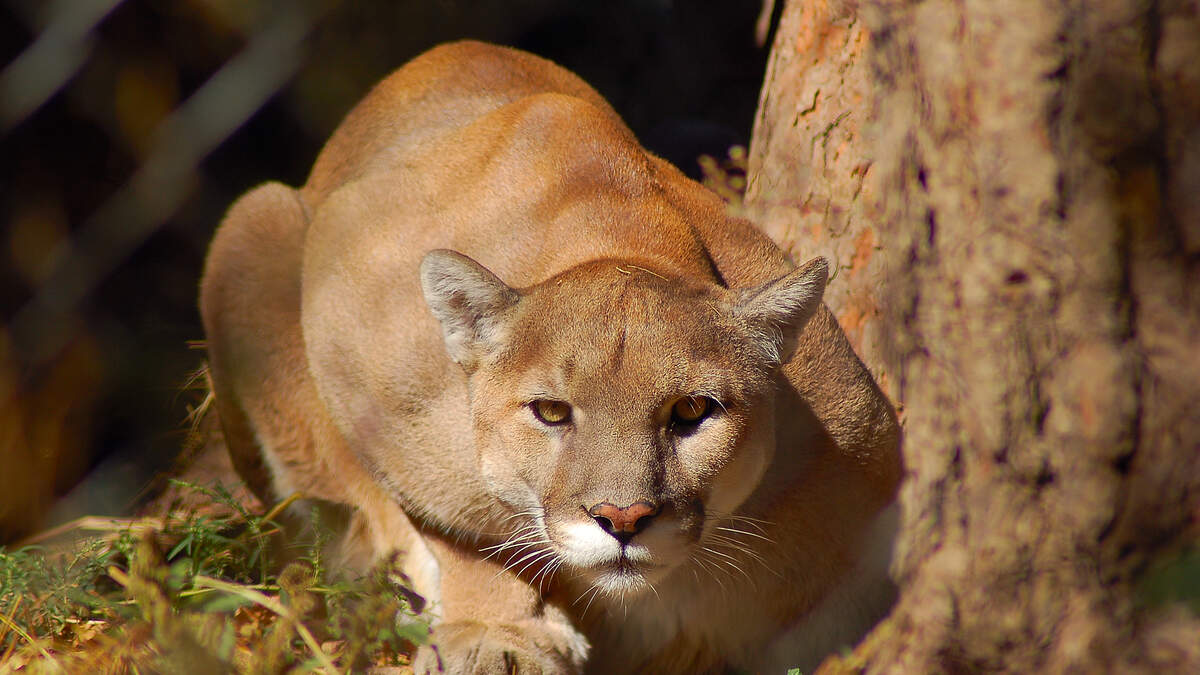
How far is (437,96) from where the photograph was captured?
3455mm

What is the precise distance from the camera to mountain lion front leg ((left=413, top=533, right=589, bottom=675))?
8.70ft

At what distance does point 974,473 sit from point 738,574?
710mm

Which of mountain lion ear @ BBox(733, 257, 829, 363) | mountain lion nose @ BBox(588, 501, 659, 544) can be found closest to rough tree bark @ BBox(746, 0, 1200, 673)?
mountain lion ear @ BBox(733, 257, 829, 363)

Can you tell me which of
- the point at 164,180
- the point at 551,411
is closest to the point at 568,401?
the point at 551,411

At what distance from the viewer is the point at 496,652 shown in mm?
2650

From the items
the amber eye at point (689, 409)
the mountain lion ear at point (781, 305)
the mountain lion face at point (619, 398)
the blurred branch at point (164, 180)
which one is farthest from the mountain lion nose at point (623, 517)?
the blurred branch at point (164, 180)

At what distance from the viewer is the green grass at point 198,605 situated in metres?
2.28

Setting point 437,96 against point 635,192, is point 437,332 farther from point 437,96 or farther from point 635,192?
point 437,96

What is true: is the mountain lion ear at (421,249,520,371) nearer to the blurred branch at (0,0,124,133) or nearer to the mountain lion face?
the mountain lion face

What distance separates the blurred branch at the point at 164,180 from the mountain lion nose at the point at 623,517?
1004 millimetres

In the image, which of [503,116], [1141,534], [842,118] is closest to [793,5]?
[842,118]

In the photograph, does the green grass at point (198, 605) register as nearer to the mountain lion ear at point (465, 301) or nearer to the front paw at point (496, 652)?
the front paw at point (496, 652)

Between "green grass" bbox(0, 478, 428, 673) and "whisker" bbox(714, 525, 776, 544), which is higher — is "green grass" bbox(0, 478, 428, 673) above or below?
below

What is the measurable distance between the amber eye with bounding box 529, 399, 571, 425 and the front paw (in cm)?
62
